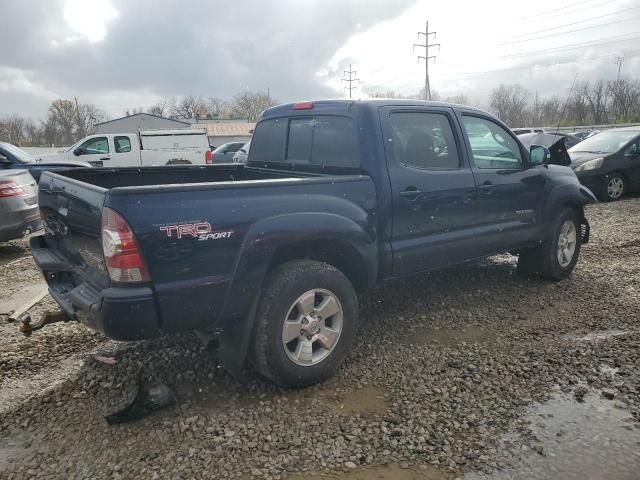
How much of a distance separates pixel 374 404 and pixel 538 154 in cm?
338

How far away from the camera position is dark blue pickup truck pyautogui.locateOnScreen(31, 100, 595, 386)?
9.20 feet

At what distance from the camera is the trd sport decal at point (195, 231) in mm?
2783

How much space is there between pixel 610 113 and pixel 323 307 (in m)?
66.3

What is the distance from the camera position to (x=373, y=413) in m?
3.17

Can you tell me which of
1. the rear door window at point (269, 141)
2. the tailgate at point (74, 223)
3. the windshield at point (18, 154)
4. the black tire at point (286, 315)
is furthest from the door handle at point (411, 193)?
the windshield at point (18, 154)

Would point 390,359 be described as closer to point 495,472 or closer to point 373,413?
point 373,413

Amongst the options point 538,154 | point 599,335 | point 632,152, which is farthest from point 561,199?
point 632,152

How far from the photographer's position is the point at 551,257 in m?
5.55

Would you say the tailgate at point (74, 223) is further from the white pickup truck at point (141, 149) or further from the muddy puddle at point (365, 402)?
the white pickup truck at point (141, 149)

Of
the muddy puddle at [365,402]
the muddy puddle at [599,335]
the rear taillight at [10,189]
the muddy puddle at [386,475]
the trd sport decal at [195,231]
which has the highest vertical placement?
the rear taillight at [10,189]

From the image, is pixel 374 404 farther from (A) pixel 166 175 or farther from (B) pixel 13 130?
(B) pixel 13 130

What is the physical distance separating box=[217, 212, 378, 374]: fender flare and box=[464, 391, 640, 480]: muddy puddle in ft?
5.03

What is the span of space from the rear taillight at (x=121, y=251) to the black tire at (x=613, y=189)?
11.6m

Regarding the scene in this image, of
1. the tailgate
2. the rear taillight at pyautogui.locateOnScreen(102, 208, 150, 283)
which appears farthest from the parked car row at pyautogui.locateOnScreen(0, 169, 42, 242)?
the rear taillight at pyautogui.locateOnScreen(102, 208, 150, 283)
